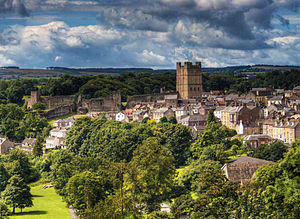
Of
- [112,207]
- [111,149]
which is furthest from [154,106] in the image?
[112,207]

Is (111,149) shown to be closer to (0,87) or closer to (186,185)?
(186,185)

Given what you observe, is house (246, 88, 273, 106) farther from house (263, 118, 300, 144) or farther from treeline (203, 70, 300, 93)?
house (263, 118, 300, 144)

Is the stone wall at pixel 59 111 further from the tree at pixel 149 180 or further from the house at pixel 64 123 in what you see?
the tree at pixel 149 180

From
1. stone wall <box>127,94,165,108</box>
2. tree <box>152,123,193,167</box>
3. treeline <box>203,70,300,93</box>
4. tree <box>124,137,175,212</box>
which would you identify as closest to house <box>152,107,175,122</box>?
tree <box>152,123,193,167</box>

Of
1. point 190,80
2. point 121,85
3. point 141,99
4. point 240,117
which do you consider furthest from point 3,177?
point 121,85

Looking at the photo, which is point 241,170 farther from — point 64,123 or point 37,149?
point 64,123

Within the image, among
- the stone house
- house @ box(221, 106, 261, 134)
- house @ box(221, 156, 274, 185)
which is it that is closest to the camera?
house @ box(221, 156, 274, 185)
